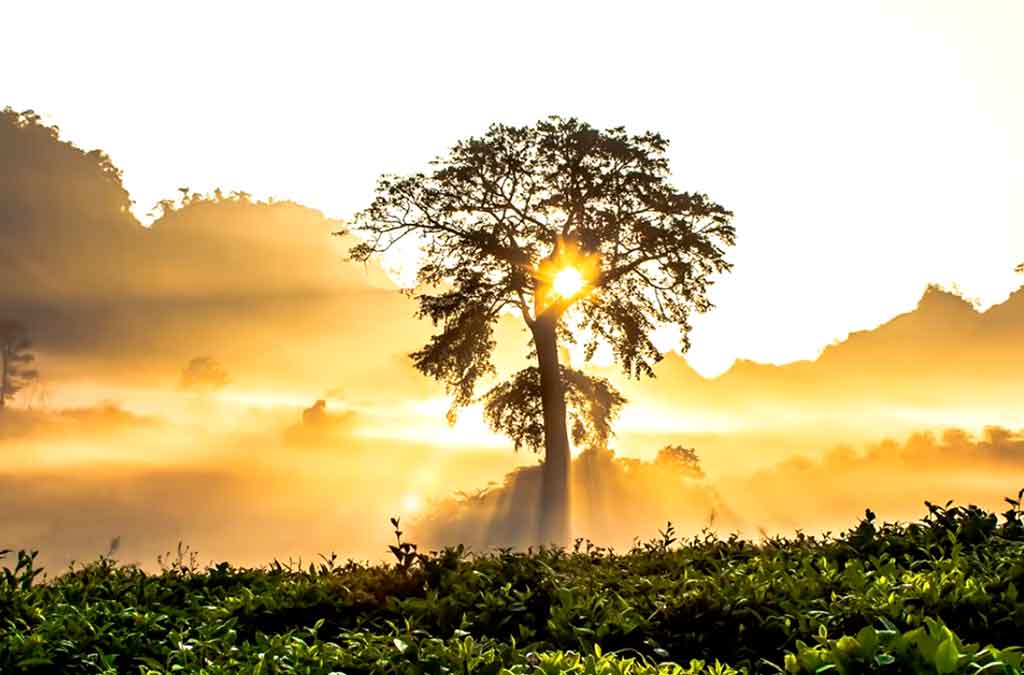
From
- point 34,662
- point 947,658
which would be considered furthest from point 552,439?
point 947,658

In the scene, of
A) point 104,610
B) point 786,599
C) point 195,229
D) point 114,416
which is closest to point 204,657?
Answer: point 104,610

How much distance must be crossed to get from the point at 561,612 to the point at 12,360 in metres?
86.6

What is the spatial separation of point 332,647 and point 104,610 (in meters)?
1.91

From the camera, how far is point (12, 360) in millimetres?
81438

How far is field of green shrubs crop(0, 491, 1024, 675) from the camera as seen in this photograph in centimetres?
407

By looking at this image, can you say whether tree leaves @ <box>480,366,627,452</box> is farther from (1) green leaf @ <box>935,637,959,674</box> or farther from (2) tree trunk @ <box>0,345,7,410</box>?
(2) tree trunk @ <box>0,345,7,410</box>

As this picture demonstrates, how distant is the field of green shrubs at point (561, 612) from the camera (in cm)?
407

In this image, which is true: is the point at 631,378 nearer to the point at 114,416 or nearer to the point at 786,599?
the point at 786,599

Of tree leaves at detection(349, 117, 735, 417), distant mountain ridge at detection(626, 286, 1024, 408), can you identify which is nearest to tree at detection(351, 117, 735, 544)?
tree leaves at detection(349, 117, 735, 417)

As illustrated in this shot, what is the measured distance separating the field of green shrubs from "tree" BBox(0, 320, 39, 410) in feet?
268

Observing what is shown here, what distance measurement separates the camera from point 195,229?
136 meters

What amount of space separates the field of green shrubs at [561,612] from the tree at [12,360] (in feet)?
268

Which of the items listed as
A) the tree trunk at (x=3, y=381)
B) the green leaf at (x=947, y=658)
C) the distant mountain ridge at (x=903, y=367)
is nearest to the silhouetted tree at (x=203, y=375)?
the tree trunk at (x=3, y=381)

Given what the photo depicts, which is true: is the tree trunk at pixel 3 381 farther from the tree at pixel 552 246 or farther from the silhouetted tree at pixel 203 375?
the tree at pixel 552 246
